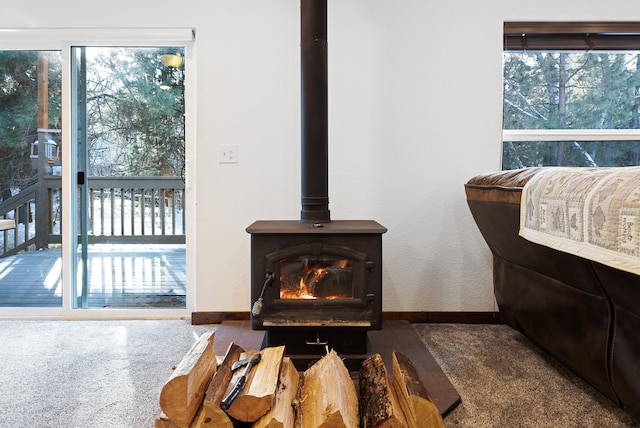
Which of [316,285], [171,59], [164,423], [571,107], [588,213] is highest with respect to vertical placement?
[171,59]

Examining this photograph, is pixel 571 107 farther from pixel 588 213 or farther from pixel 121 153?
pixel 121 153

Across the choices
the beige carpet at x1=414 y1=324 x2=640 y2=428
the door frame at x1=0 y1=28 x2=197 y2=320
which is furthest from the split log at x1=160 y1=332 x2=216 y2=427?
the door frame at x1=0 y1=28 x2=197 y2=320

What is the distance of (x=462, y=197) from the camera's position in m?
2.55

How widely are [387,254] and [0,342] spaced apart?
2.16 meters

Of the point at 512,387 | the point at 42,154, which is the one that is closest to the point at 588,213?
the point at 512,387

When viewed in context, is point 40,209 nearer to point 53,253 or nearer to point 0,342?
point 53,253

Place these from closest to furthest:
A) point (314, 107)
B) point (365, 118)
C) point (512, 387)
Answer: point (512, 387) < point (314, 107) < point (365, 118)

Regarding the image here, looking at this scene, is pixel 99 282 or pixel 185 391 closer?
pixel 185 391

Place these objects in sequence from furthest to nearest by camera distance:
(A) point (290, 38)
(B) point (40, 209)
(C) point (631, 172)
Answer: (B) point (40, 209)
(A) point (290, 38)
(C) point (631, 172)

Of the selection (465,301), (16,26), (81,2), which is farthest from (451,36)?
(16,26)

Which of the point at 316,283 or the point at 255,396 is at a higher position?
the point at 316,283

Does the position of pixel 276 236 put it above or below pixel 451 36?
below

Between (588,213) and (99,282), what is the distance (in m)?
2.81

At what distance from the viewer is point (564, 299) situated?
1.59 metres
